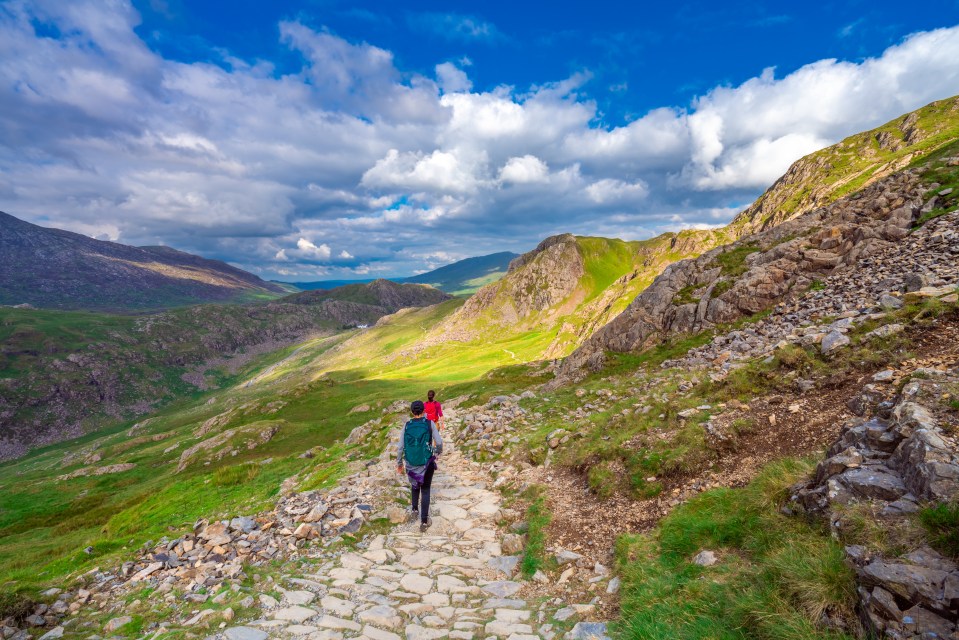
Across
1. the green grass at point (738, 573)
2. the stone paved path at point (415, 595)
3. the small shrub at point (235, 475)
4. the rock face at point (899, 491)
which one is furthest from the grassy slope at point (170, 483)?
the rock face at point (899, 491)

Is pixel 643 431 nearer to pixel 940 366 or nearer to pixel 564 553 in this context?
pixel 564 553

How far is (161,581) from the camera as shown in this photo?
11312mm

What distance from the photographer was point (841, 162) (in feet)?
470

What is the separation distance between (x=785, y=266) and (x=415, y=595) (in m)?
34.2

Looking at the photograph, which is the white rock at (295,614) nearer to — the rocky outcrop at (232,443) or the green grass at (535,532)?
the green grass at (535,532)

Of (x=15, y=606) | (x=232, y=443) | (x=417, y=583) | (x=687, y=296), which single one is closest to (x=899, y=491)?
(x=417, y=583)

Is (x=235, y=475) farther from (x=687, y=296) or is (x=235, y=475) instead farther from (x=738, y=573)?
(x=687, y=296)

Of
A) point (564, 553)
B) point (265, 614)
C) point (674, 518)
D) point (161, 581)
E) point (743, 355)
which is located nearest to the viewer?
point (265, 614)

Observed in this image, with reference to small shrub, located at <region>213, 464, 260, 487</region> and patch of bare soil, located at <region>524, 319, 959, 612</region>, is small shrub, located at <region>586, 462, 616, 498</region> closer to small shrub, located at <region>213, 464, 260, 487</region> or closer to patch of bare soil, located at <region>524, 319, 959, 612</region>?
patch of bare soil, located at <region>524, 319, 959, 612</region>

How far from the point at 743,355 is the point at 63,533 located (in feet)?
248

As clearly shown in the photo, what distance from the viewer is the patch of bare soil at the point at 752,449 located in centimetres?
1077

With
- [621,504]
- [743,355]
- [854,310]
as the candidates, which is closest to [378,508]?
[621,504]

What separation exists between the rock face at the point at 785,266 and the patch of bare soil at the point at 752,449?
8.97m

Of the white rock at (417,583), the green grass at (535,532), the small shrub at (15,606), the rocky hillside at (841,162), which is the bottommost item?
the small shrub at (15,606)
